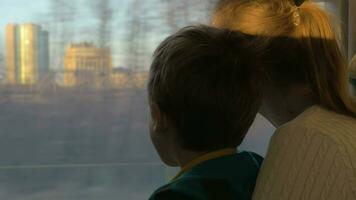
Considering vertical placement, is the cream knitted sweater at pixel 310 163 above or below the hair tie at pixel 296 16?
below

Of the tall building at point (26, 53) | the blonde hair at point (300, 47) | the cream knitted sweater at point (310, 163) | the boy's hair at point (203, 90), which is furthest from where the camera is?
the tall building at point (26, 53)

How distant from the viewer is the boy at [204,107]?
0.97 m

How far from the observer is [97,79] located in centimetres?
168

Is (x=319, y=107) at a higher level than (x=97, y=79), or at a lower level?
higher

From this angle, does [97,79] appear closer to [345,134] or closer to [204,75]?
[204,75]

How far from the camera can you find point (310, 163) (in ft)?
2.94

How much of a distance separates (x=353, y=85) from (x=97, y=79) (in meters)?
0.74

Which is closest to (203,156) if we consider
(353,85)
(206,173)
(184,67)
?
(206,173)

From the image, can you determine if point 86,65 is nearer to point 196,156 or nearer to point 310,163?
point 196,156

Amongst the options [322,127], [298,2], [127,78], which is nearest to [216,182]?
[322,127]

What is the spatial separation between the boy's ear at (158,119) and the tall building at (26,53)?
0.74 metres

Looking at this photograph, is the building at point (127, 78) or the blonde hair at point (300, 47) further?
the building at point (127, 78)

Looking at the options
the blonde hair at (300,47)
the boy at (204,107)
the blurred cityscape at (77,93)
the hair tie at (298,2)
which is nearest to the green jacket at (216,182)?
the boy at (204,107)

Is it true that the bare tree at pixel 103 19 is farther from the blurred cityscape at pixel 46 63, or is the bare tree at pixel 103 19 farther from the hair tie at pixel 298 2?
the hair tie at pixel 298 2
